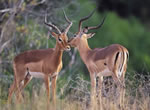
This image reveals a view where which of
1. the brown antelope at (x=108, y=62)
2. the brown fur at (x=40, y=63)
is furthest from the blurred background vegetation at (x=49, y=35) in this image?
the brown fur at (x=40, y=63)

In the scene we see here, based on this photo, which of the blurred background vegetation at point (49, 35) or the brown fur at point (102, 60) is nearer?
the brown fur at point (102, 60)

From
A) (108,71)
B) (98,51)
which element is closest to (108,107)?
(108,71)

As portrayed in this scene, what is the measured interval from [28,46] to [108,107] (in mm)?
4773

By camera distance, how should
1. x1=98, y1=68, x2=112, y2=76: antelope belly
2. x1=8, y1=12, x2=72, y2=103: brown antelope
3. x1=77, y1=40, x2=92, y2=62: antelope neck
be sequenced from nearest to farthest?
x1=98, y1=68, x2=112, y2=76: antelope belly, x1=8, y1=12, x2=72, y2=103: brown antelope, x1=77, y1=40, x2=92, y2=62: antelope neck

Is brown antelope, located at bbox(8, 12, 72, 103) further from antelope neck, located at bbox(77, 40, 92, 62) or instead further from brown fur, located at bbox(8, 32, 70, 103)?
antelope neck, located at bbox(77, 40, 92, 62)

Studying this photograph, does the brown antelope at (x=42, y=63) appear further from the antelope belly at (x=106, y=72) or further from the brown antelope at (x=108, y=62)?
the antelope belly at (x=106, y=72)

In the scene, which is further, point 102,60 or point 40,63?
point 40,63

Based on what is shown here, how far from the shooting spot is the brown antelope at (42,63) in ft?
29.3

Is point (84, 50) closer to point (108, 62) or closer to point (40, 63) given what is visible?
point (40, 63)

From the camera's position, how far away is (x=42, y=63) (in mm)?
9055

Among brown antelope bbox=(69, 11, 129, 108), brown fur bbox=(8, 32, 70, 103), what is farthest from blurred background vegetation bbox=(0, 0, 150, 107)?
brown fur bbox=(8, 32, 70, 103)

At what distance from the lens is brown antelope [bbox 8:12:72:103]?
8.94 m

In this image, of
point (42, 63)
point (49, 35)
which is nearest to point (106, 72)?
point (42, 63)

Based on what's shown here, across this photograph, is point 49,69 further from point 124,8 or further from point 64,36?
point 124,8
